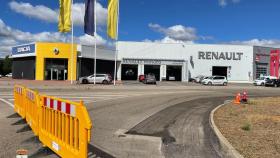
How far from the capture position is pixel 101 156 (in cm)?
782

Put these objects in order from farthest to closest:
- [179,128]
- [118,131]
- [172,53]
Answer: [172,53] < [179,128] < [118,131]

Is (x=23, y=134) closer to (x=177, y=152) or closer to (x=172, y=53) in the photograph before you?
(x=177, y=152)

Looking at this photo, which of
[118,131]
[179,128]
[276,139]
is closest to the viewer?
[276,139]

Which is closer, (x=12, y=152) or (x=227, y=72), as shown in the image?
(x=12, y=152)

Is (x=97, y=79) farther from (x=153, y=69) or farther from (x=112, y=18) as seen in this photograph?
(x=153, y=69)

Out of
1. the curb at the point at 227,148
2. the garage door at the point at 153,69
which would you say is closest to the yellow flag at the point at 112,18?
the garage door at the point at 153,69

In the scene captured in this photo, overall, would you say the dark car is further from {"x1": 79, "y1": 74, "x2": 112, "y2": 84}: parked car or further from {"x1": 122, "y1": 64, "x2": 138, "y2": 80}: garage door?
{"x1": 79, "y1": 74, "x2": 112, "y2": 84}: parked car

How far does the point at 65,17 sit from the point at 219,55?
139ft

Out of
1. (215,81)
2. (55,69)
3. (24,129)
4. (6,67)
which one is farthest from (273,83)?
(6,67)

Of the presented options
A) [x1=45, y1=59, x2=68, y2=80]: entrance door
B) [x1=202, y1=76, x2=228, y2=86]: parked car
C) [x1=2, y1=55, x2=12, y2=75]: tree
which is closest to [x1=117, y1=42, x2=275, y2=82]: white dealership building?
[x1=202, y1=76, x2=228, y2=86]: parked car

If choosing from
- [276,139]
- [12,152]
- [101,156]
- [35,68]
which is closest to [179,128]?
[276,139]

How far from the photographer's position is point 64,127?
7277 mm

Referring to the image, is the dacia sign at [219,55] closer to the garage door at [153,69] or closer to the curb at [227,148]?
the garage door at [153,69]

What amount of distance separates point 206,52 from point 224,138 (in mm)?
71329
